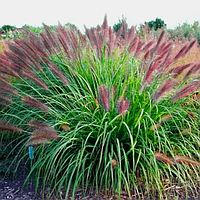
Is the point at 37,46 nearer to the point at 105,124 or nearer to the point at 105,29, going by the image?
the point at 105,29

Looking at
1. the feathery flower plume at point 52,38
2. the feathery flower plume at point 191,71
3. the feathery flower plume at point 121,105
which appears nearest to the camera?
the feathery flower plume at point 121,105

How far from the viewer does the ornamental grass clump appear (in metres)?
2.70

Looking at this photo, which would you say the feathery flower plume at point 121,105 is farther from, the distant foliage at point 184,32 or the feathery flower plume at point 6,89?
the distant foliage at point 184,32

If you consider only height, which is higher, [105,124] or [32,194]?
[105,124]

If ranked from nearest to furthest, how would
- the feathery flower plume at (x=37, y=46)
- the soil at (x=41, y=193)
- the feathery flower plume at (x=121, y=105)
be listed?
the feathery flower plume at (x=121, y=105) < the soil at (x=41, y=193) < the feathery flower plume at (x=37, y=46)

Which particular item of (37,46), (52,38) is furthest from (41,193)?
(52,38)

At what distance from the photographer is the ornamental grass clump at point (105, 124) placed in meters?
2.70

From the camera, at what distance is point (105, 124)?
8.88 ft

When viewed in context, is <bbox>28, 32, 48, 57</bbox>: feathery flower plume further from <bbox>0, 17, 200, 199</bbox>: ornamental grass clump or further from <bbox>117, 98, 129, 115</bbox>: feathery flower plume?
<bbox>117, 98, 129, 115</bbox>: feathery flower plume

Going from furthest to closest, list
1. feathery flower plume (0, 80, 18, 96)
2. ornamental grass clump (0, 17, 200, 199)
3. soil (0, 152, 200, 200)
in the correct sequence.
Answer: feathery flower plume (0, 80, 18, 96) → soil (0, 152, 200, 200) → ornamental grass clump (0, 17, 200, 199)

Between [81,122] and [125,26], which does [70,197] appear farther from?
[125,26]

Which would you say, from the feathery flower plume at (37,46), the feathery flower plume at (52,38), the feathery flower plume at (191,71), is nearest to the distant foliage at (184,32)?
the feathery flower plume at (52,38)

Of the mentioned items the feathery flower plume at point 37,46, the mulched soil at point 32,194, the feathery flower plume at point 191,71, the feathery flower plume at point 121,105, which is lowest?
the mulched soil at point 32,194

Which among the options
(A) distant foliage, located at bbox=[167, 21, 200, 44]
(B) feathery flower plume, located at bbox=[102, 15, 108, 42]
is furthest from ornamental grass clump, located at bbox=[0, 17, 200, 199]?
(A) distant foliage, located at bbox=[167, 21, 200, 44]
